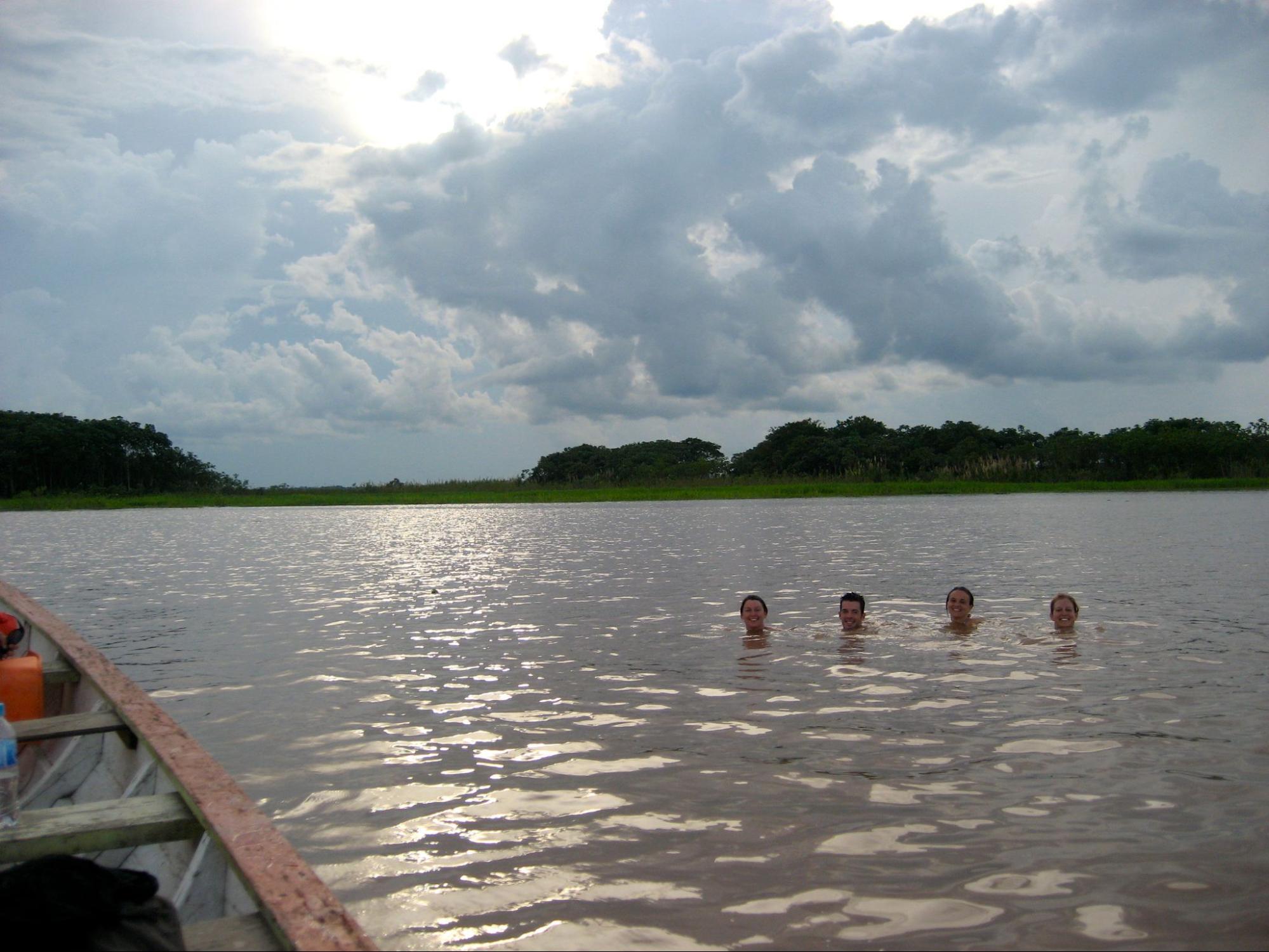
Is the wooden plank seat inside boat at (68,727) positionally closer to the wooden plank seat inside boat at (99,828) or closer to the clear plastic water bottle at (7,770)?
the clear plastic water bottle at (7,770)

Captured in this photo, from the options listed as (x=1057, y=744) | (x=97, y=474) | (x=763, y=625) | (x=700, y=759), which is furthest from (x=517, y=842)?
(x=97, y=474)

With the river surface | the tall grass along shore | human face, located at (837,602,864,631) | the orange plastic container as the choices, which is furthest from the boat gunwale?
the tall grass along shore

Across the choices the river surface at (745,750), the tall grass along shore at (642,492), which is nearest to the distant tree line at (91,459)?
the tall grass along shore at (642,492)

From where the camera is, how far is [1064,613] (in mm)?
11031

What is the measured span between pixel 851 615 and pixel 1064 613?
2.35 meters

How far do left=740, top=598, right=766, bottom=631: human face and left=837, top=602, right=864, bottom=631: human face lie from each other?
3.00 ft

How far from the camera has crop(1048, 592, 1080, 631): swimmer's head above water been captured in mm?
11023

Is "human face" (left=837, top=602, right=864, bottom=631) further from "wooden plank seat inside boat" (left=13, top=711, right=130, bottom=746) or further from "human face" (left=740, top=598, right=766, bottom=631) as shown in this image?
"wooden plank seat inside boat" (left=13, top=711, right=130, bottom=746)

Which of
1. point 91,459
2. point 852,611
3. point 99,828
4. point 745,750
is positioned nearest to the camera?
point 99,828

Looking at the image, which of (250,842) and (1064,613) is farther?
(1064,613)

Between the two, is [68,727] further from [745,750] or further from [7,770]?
[745,750]

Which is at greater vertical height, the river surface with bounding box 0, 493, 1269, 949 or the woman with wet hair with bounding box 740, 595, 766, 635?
the woman with wet hair with bounding box 740, 595, 766, 635

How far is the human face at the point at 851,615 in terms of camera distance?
11.1 metres

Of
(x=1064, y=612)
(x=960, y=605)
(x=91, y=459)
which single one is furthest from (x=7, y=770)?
(x=91, y=459)
